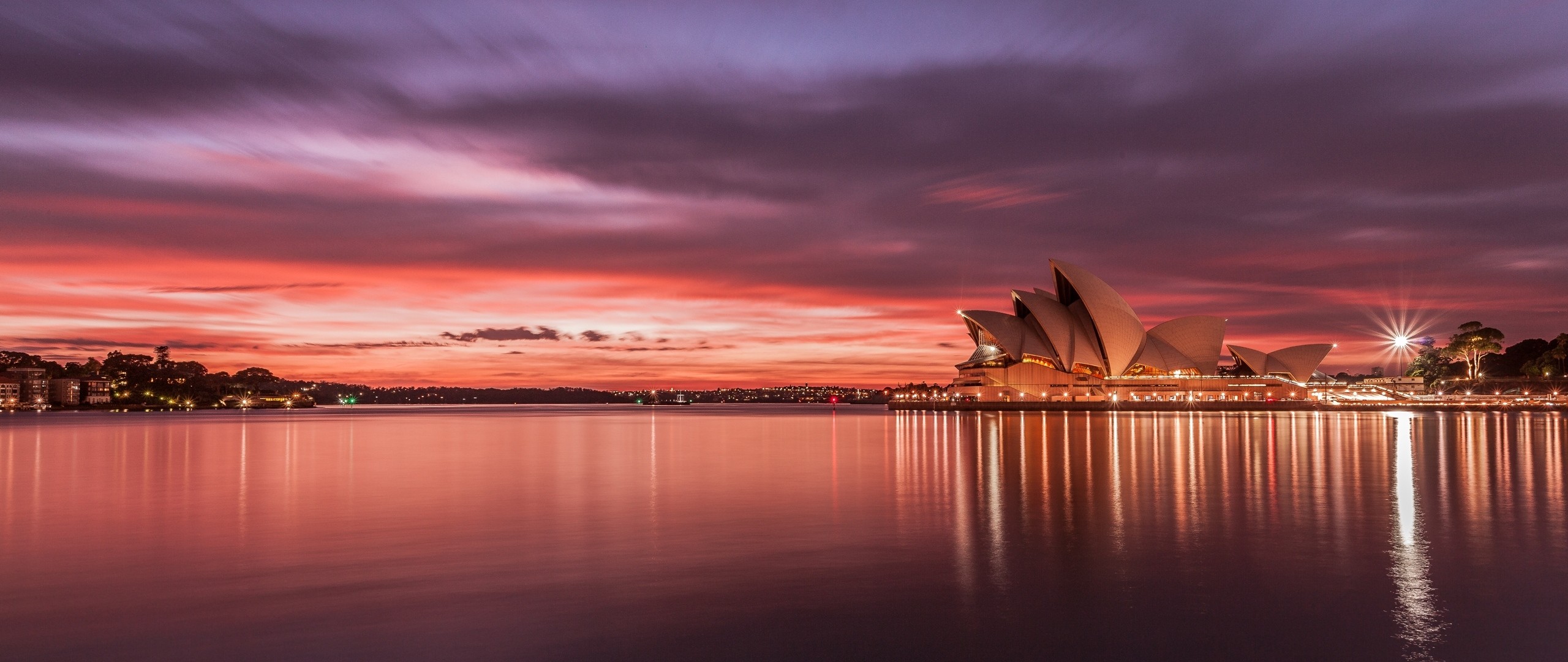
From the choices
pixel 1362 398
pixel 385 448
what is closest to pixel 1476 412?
pixel 1362 398

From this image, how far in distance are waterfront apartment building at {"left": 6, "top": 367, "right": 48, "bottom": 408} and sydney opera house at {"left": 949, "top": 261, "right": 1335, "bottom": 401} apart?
14382 centimetres

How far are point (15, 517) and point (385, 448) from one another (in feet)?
78.2

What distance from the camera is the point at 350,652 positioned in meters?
7.83

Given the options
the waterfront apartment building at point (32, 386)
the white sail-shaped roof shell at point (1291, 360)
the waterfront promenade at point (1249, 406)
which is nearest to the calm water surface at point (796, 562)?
the waterfront promenade at point (1249, 406)

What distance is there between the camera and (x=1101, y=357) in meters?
103

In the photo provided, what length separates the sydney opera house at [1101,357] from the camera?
9962 centimetres

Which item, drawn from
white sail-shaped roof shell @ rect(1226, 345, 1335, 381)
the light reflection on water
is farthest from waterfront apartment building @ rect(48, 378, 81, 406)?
the light reflection on water

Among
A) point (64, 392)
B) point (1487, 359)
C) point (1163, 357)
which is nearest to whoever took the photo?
point (1163, 357)

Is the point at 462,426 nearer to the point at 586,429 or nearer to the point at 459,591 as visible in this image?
the point at 586,429

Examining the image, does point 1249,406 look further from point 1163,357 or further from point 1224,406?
point 1163,357

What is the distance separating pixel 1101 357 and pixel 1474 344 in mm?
61371

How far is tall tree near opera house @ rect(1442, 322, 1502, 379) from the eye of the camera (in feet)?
415

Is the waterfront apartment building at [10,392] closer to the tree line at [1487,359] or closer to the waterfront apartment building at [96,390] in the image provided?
the waterfront apartment building at [96,390]

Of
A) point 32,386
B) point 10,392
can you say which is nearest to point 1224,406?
point 10,392
